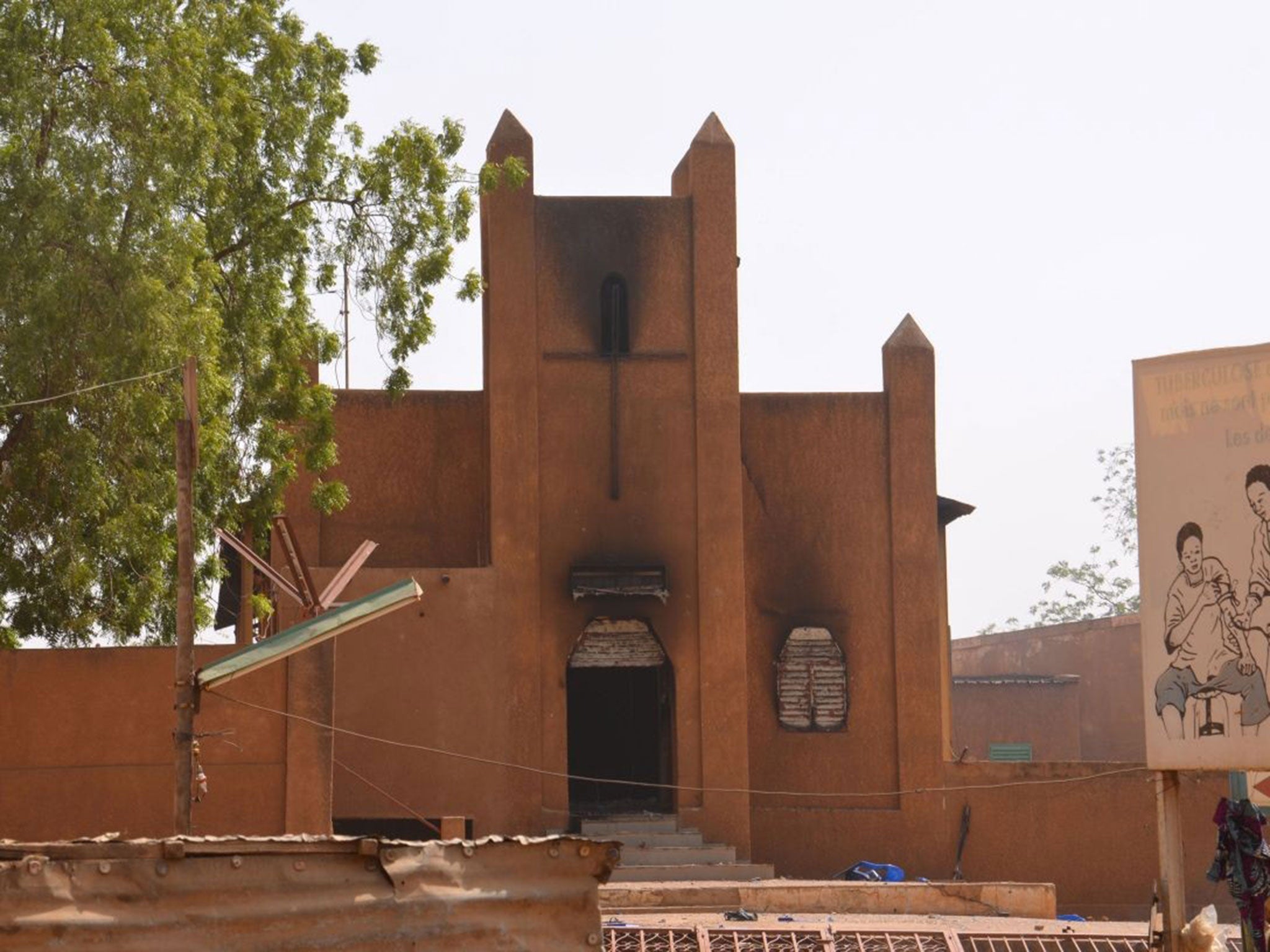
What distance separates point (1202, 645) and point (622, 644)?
1165cm

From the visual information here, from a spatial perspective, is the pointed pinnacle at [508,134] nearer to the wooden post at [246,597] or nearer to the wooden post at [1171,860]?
the wooden post at [246,597]

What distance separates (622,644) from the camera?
2355cm

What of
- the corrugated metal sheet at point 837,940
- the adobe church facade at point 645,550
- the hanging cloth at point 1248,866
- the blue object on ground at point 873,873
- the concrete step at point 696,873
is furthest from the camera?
the blue object on ground at point 873,873

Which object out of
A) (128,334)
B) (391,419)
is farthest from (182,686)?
(391,419)

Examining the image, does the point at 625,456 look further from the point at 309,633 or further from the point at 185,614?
the point at 185,614

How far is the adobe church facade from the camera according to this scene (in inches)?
895

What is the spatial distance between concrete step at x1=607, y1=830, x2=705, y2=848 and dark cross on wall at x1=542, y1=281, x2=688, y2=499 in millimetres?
3956

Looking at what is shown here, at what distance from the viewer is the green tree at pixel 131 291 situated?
1866 cm

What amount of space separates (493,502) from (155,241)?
5633 mm

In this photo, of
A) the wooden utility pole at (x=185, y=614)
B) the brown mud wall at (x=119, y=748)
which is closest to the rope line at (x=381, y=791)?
the brown mud wall at (x=119, y=748)

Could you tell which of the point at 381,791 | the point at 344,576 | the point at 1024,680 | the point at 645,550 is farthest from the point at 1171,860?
the point at 1024,680

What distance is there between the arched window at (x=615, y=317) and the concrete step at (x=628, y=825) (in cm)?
552

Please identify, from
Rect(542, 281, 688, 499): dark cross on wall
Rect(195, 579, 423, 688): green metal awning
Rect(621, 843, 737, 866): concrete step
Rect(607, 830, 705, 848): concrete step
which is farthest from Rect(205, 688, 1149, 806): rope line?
Rect(195, 579, 423, 688): green metal awning

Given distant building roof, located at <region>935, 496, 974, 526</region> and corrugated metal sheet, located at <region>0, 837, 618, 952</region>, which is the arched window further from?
corrugated metal sheet, located at <region>0, 837, 618, 952</region>
